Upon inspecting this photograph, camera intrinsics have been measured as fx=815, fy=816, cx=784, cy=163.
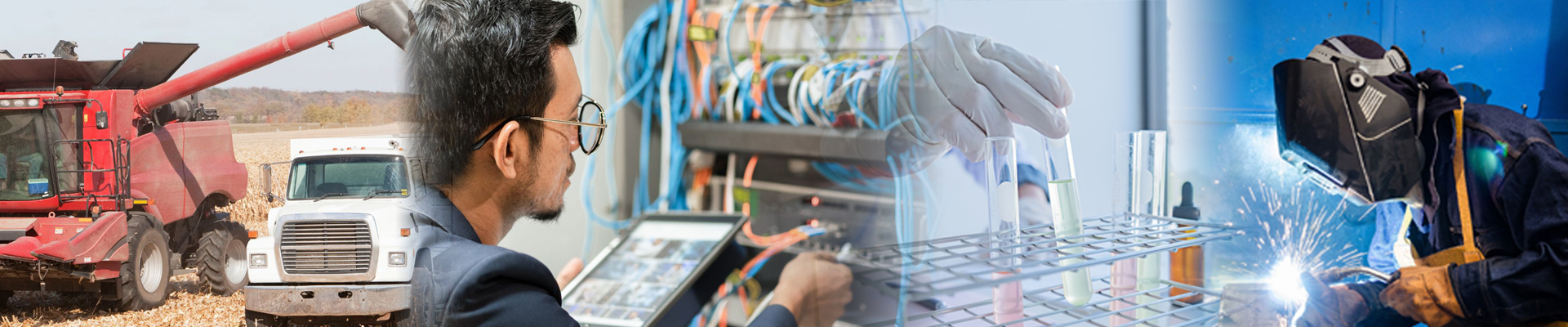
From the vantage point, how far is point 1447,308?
1.88 metres

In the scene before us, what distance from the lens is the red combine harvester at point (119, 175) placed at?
1199 millimetres

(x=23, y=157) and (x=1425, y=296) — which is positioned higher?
(x=23, y=157)

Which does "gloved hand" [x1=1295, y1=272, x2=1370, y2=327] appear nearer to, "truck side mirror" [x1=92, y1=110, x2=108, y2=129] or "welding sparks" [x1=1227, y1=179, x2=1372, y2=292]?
"welding sparks" [x1=1227, y1=179, x2=1372, y2=292]

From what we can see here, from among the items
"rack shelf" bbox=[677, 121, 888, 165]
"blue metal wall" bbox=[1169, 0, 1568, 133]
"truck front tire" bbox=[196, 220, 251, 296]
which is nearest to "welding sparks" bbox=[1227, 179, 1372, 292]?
"blue metal wall" bbox=[1169, 0, 1568, 133]

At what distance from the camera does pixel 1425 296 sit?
6.28 feet

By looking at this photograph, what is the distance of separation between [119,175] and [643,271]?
37.1 inches

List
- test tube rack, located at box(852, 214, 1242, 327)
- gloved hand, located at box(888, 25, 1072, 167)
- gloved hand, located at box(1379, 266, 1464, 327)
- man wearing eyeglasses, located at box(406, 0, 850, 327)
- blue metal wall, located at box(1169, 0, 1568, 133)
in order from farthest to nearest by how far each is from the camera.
Result: blue metal wall, located at box(1169, 0, 1568, 133)
gloved hand, located at box(1379, 266, 1464, 327)
gloved hand, located at box(888, 25, 1072, 167)
test tube rack, located at box(852, 214, 1242, 327)
man wearing eyeglasses, located at box(406, 0, 850, 327)

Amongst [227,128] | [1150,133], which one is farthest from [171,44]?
[1150,133]

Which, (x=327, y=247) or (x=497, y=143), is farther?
(x=327, y=247)

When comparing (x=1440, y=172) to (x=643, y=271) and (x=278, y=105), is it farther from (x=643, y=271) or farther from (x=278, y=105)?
(x=278, y=105)

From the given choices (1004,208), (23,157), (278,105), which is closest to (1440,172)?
(1004,208)

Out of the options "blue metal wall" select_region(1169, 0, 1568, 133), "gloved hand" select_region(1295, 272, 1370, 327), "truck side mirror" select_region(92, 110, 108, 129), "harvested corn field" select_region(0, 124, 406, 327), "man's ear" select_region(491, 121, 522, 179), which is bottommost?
"gloved hand" select_region(1295, 272, 1370, 327)

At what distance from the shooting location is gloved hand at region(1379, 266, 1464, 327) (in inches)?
73.9

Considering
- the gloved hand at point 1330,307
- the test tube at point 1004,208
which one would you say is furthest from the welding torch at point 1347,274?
the test tube at point 1004,208
